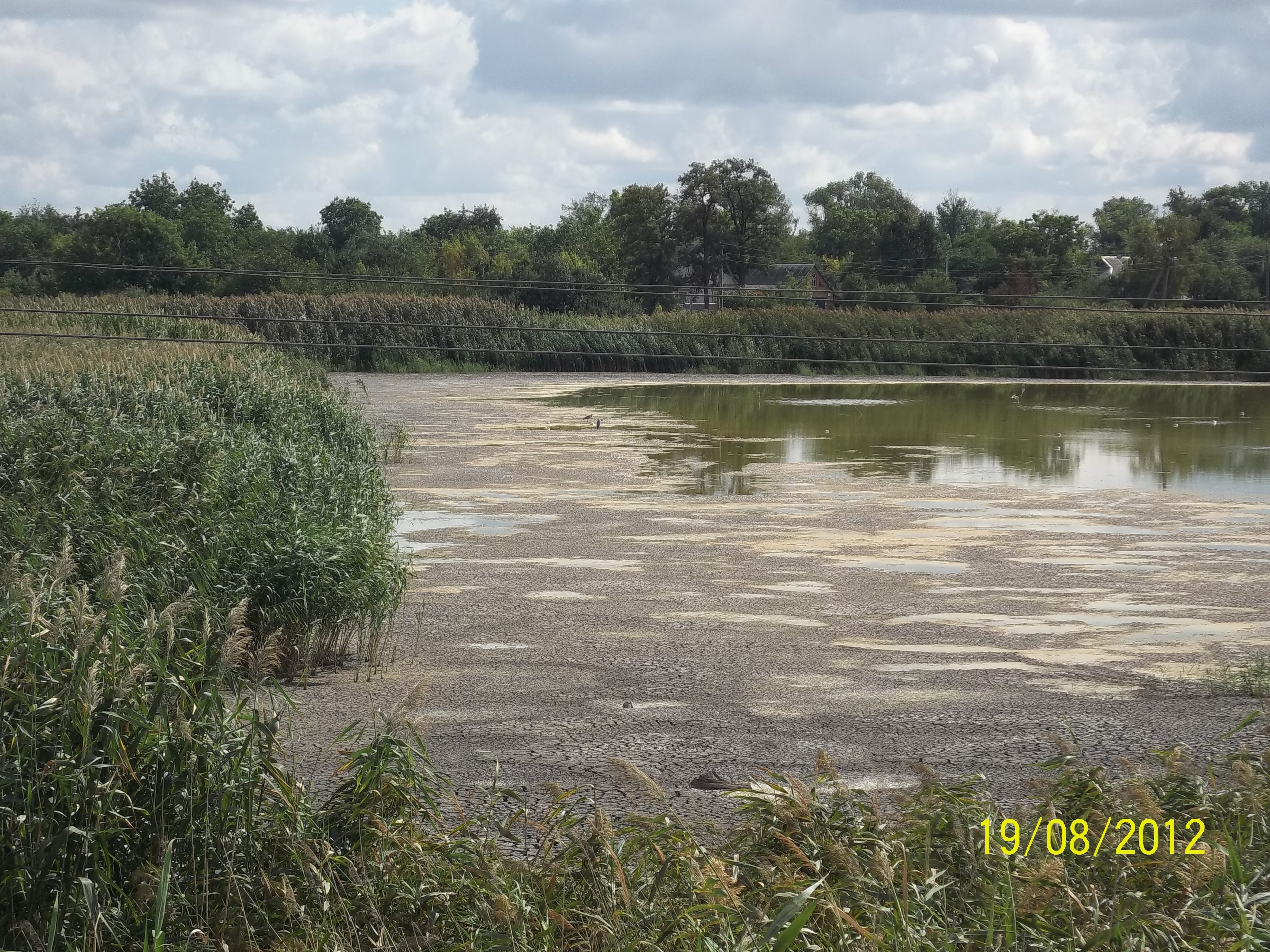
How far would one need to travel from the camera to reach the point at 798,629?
974cm

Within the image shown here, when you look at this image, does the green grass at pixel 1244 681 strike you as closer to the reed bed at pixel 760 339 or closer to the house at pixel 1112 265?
the reed bed at pixel 760 339

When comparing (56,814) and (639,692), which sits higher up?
(56,814)

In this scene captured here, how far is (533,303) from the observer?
54.9 meters

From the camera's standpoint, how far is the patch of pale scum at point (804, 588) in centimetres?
1120

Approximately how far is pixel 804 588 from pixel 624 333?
18.8m

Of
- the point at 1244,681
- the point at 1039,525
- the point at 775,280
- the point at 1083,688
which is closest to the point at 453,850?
the point at 1083,688

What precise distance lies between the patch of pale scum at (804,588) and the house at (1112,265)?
64436 millimetres

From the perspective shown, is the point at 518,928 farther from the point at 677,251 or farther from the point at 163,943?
Answer: the point at 677,251

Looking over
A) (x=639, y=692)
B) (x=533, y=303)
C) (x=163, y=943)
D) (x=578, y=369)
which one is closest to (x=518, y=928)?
(x=163, y=943)

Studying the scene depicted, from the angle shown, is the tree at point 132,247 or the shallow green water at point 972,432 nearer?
the shallow green water at point 972,432

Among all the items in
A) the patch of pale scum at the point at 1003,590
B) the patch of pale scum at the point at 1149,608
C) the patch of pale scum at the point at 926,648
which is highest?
the patch of pale scum at the point at 926,648

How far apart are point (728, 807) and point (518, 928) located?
1.87m
